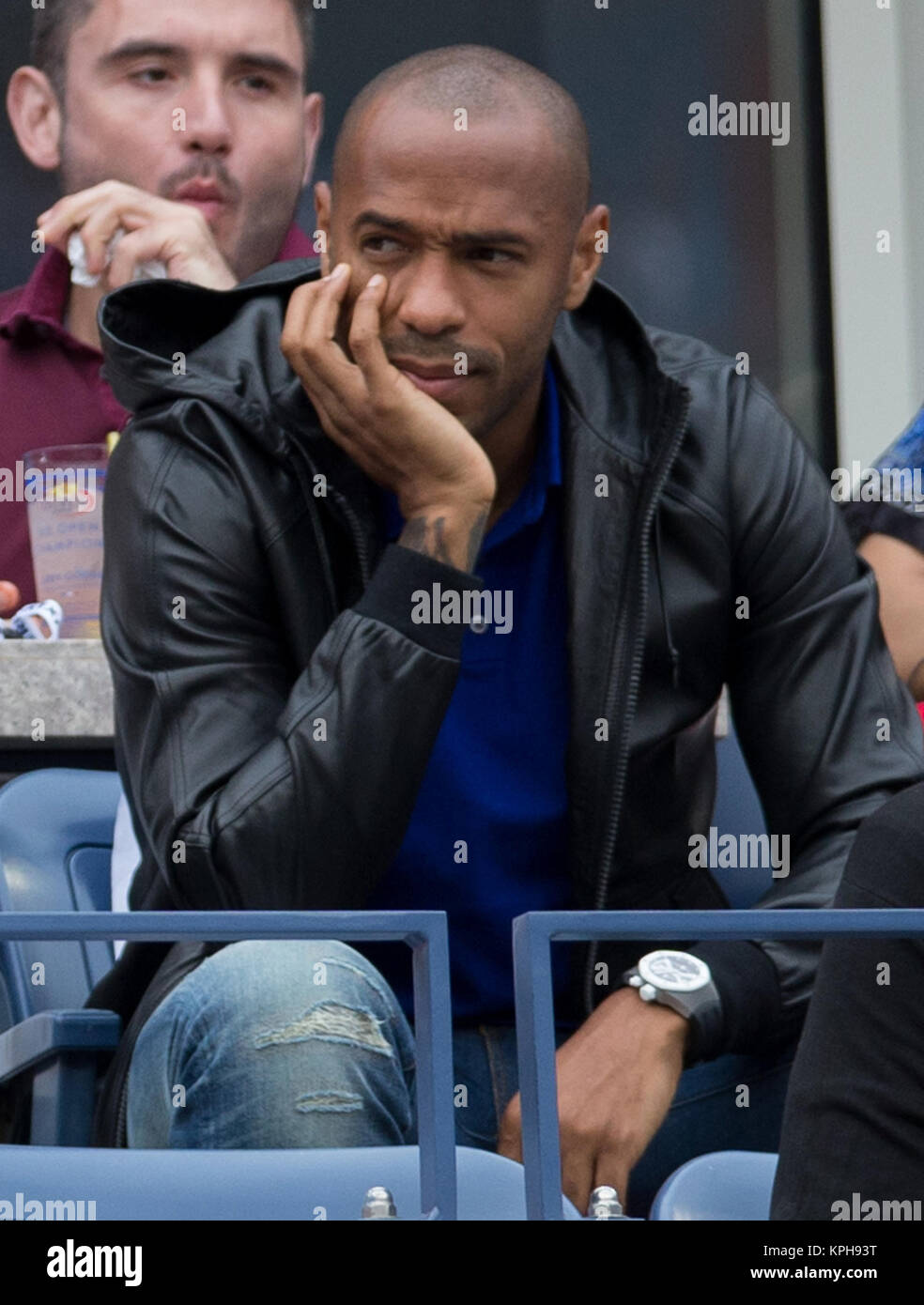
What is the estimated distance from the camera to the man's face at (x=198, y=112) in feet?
10.9

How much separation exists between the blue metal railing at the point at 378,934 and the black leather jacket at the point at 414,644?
2.31ft

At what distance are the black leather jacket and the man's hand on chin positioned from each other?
0.16 feet

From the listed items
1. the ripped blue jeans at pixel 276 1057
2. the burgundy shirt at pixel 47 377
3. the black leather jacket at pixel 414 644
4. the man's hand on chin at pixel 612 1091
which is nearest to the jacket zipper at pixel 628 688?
the black leather jacket at pixel 414 644

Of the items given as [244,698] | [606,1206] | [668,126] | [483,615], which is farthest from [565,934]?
[668,126]

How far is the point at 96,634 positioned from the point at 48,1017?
1.05m

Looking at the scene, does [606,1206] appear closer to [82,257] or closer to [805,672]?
[805,672]

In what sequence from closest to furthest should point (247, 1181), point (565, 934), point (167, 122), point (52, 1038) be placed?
point (565, 934), point (247, 1181), point (52, 1038), point (167, 122)

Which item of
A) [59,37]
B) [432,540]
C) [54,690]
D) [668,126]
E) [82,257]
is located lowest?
[54,690]

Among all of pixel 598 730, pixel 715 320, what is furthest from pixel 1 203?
pixel 598 730

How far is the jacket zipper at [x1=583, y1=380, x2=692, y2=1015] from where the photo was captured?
6.03 ft

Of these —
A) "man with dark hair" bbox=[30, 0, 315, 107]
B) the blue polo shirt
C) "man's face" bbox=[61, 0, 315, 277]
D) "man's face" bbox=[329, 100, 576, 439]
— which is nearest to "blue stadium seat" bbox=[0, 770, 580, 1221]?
the blue polo shirt

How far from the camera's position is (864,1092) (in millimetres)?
1205

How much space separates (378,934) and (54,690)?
152cm
